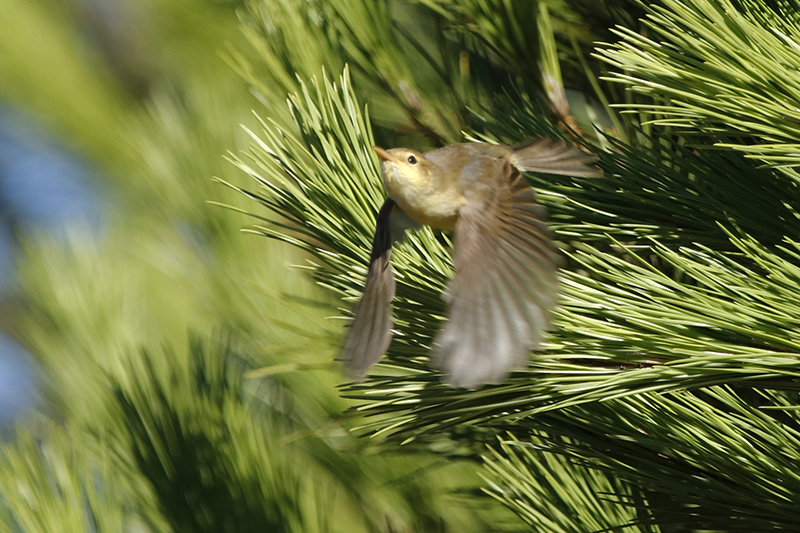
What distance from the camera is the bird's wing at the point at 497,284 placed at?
54 centimetres

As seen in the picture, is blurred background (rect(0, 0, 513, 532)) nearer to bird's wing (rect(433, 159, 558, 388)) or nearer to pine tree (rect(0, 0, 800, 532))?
pine tree (rect(0, 0, 800, 532))

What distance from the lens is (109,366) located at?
0.89 m

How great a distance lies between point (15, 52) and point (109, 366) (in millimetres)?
903

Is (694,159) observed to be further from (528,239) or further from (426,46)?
(426,46)

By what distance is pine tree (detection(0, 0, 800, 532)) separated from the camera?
1.74 ft

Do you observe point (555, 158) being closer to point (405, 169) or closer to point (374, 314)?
point (405, 169)

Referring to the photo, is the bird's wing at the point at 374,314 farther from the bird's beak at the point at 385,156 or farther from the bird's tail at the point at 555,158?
the bird's tail at the point at 555,158

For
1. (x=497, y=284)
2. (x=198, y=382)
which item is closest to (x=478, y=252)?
(x=497, y=284)

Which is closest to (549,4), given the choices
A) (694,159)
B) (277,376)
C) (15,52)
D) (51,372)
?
(694,159)

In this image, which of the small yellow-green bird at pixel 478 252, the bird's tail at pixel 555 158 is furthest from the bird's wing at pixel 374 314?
the bird's tail at pixel 555 158

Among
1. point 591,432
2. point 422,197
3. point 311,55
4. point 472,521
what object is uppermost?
point 311,55

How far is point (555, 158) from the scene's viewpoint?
31.6 inches

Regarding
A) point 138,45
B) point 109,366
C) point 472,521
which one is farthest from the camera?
point 138,45

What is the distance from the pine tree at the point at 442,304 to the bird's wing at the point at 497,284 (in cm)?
3
